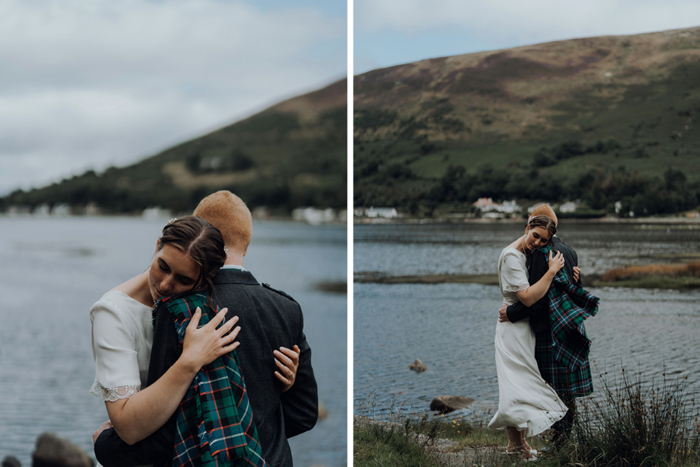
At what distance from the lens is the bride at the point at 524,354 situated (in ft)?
8.24

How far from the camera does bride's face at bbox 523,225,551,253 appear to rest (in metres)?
2.51

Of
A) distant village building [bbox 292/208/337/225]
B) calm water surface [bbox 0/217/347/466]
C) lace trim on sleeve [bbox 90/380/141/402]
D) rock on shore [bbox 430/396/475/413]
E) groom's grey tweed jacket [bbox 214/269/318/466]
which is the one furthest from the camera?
distant village building [bbox 292/208/337/225]

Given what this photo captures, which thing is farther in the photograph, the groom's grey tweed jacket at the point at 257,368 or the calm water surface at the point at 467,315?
the calm water surface at the point at 467,315

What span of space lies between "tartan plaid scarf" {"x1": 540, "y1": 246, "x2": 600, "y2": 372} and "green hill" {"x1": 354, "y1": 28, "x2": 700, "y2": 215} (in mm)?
5749

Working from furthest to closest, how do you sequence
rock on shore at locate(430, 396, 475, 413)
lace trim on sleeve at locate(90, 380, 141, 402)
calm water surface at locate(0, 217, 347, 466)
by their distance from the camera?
1. calm water surface at locate(0, 217, 347, 466)
2. rock on shore at locate(430, 396, 475, 413)
3. lace trim on sleeve at locate(90, 380, 141, 402)

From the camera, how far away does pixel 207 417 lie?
43.2 inches

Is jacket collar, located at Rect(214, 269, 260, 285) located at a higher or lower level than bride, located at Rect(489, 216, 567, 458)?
higher

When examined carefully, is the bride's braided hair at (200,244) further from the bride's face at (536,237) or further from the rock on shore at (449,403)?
the rock on shore at (449,403)

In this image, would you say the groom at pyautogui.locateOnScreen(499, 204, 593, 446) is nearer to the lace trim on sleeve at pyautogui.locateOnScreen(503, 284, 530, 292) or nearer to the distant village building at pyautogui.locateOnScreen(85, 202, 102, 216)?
the lace trim on sleeve at pyautogui.locateOnScreen(503, 284, 530, 292)

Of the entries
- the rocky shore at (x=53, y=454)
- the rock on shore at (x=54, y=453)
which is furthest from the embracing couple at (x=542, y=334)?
the rocky shore at (x=53, y=454)

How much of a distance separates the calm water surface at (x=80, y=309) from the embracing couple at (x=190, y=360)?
21.0ft

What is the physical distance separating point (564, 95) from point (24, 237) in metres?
80.1

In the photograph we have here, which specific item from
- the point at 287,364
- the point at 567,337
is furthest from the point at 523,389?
the point at 287,364

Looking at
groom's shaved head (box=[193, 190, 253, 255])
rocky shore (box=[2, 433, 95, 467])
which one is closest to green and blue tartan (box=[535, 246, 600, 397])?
groom's shaved head (box=[193, 190, 253, 255])
